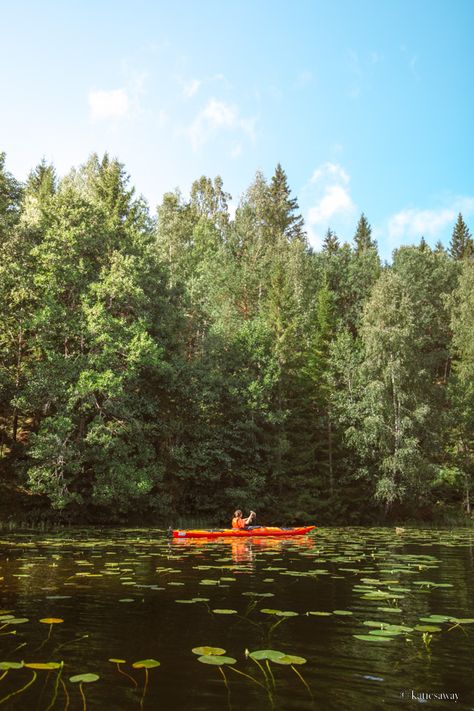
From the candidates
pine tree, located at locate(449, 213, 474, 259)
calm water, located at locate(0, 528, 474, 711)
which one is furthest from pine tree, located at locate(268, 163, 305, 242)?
calm water, located at locate(0, 528, 474, 711)

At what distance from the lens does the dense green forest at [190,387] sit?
2241cm

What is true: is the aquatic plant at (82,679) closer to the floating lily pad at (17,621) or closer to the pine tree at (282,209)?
the floating lily pad at (17,621)

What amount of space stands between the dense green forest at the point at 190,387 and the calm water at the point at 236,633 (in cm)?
1355

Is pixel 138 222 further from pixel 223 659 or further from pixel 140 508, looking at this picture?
pixel 223 659

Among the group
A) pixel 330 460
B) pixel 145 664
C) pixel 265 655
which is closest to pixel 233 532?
pixel 265 655

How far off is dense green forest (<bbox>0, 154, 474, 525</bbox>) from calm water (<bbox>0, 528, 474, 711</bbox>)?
1355cm

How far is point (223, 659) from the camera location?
3.95m

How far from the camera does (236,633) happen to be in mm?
4836

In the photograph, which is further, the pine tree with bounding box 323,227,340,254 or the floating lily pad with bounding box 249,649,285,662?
the pine tree with bounding box 323,227,340,254

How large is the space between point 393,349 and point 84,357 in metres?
18.3

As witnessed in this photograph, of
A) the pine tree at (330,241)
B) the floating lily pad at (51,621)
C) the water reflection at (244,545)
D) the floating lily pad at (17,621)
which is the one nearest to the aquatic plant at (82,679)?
the floating lily pad at (51,621)

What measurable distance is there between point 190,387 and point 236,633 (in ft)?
76.3

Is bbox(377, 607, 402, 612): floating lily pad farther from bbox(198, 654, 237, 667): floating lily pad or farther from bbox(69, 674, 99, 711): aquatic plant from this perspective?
bbox(69, 674, 99, 711): aquatic plant

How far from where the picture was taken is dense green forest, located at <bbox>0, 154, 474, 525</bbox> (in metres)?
22.4
